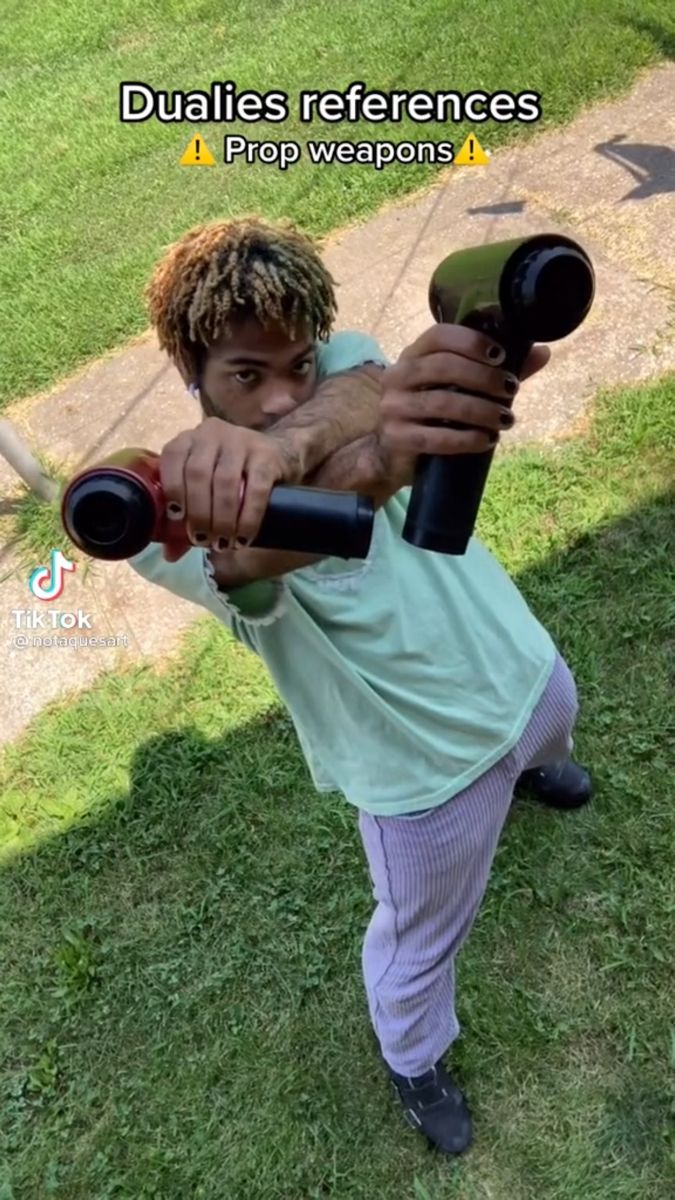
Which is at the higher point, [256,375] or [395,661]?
[256,375]

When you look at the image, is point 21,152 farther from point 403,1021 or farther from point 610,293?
point 403,1021

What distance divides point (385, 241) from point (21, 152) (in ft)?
8.97

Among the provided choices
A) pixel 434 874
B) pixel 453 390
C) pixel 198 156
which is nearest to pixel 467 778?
pixel 434 874

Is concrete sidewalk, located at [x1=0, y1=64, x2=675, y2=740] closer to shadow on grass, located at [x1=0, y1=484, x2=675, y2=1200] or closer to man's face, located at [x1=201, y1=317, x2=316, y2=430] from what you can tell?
shadow on grass, located at [x1=0, y1=484, x2=675, y2=1200]

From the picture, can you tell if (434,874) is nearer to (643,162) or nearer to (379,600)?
(379,600)

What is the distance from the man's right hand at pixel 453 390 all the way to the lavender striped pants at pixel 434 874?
2.64ft

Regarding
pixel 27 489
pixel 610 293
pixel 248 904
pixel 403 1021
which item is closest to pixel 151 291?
pixel 403 1021

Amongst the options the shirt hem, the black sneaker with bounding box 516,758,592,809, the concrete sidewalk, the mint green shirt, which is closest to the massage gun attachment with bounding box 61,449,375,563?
the mint green shirt

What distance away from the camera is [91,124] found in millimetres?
6164

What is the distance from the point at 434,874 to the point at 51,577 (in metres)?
2.38

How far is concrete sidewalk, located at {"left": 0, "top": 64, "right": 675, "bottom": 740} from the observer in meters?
3.53

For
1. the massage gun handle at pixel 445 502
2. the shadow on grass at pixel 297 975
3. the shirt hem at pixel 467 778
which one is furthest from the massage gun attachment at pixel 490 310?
the shadow on grass at pixel 297 975

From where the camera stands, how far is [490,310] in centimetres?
94

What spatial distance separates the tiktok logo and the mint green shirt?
2150mm
